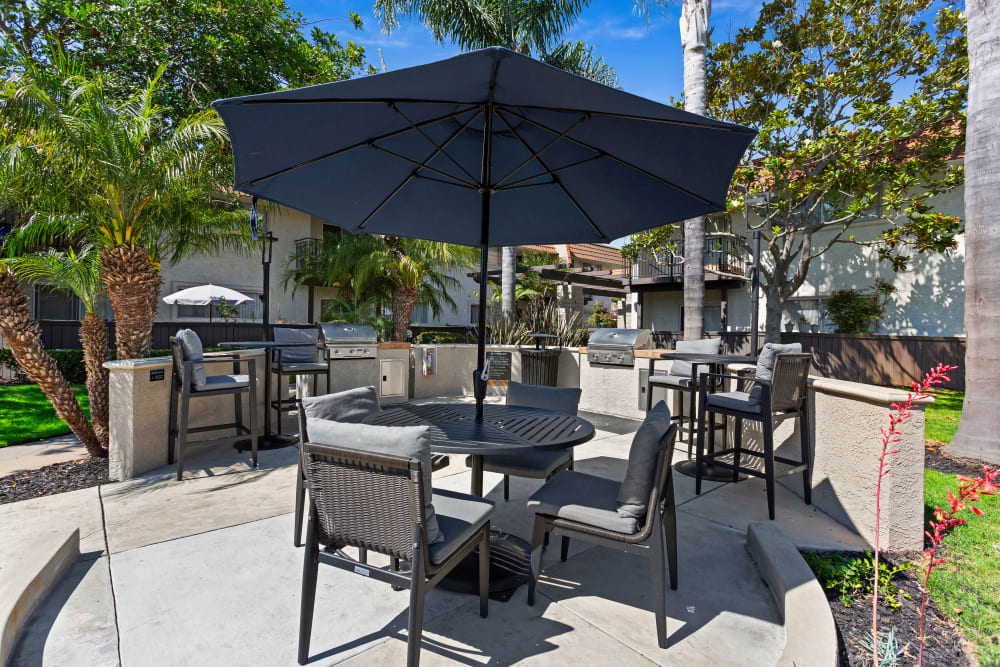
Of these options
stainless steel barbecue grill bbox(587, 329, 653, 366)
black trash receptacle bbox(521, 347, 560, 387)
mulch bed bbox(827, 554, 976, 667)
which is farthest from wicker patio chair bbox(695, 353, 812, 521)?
black trash receptacle bbox(521, 347, 560, 387)

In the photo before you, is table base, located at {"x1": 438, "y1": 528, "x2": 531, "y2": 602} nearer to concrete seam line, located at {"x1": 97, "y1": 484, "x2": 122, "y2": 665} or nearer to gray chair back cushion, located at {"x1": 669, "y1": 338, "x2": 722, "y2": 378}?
concrete seam line, located at {"x1": 97, "y1": 484, "x2": 122, "y2": 665}

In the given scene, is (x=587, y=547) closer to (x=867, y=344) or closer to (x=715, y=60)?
(x=715, y=60)

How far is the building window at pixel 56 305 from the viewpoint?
44.3ft

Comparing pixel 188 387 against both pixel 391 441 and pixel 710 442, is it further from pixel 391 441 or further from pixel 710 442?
pixel 710 442

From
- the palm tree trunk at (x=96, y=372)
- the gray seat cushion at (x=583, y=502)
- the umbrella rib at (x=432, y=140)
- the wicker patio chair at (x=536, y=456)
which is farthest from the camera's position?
the palm tree trunk at (x=96, y=372)

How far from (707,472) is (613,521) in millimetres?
2830

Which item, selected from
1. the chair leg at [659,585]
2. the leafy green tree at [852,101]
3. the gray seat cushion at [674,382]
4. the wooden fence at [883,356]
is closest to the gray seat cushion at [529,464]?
the chair leg at [659,585]

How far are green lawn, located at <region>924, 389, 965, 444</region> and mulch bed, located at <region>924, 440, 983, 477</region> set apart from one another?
9.8 inches

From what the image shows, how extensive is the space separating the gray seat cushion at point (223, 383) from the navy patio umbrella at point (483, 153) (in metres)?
2.00

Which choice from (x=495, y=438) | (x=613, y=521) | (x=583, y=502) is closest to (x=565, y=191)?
(x=495, y=438)

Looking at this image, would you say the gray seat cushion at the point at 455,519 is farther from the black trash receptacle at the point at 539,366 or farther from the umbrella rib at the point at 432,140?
the black trash receptacle at the point at 539,366

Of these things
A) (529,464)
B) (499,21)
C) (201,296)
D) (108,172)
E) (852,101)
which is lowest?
(529,464)

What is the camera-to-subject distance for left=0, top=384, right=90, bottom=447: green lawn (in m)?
6.12

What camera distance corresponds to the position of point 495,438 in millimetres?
2543
